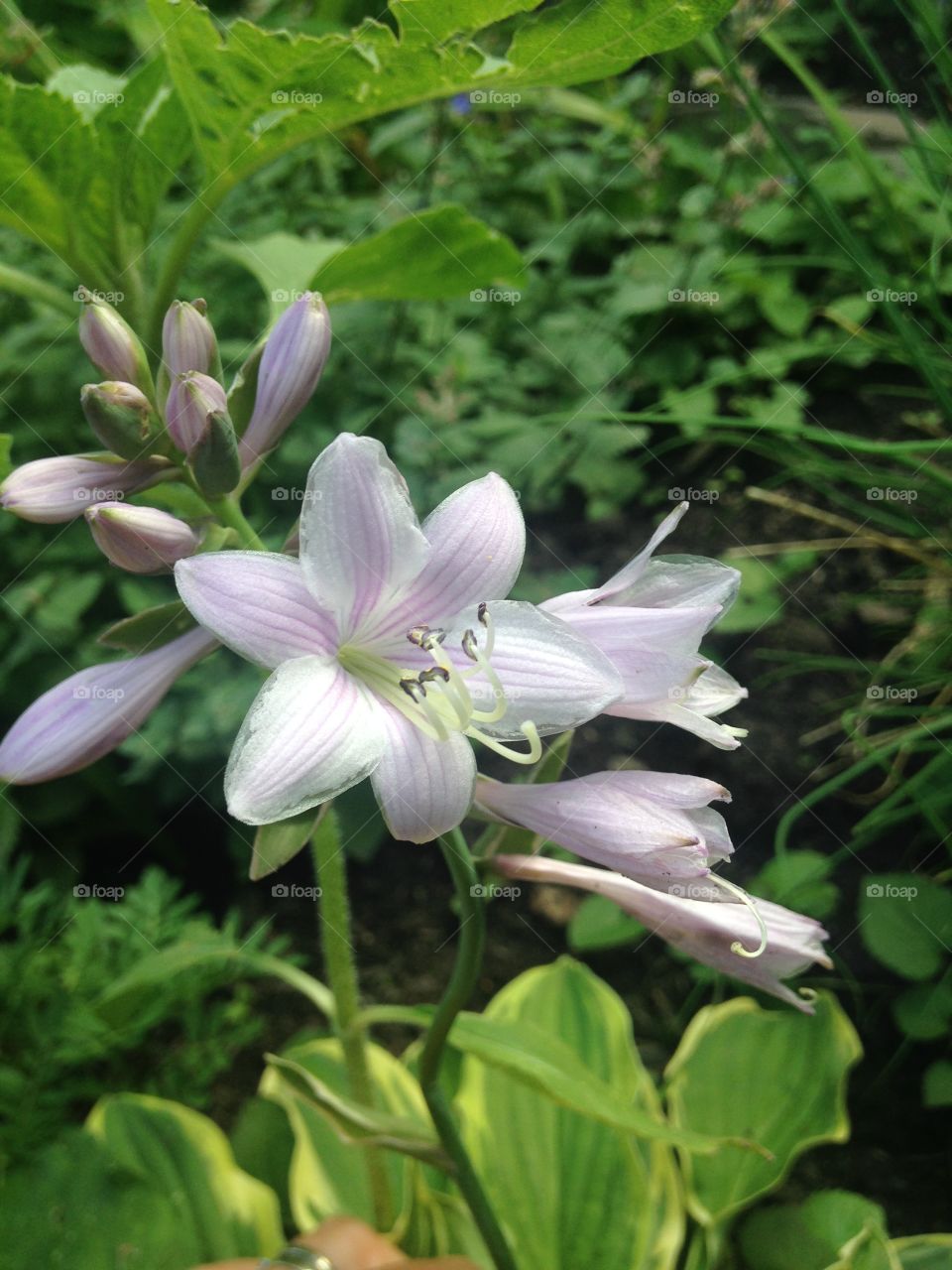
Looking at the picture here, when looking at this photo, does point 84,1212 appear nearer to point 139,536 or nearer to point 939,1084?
point 139,536

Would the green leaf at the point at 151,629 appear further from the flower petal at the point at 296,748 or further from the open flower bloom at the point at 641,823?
the open flower bloom at the point at 641,823

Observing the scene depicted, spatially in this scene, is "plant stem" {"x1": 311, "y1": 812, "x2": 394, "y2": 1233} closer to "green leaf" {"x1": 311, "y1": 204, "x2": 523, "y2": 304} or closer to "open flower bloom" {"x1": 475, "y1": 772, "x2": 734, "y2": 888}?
"open flower bloom" {"x1": 475, "y1": 772, "x2": 734, "y2": 888}

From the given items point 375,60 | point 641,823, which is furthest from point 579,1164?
point 375,60

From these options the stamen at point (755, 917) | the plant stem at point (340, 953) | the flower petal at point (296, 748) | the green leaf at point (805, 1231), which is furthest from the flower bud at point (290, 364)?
the green leaf at point (805, 1231)

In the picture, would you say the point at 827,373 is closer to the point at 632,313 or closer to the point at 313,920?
the point at 632,313

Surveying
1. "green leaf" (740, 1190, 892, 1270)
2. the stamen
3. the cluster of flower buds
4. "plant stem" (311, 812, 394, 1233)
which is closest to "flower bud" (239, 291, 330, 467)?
the cluster of flower buds

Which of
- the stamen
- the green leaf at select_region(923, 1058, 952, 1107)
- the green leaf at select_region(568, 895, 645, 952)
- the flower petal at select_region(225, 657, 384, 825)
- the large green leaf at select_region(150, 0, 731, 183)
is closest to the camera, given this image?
the flower petal at select_region(225, 657, 384, 825)
